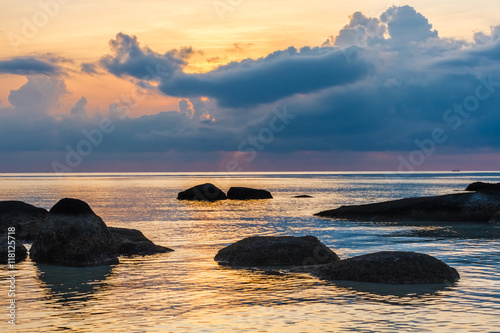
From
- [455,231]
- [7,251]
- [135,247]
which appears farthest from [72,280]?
[455,231]

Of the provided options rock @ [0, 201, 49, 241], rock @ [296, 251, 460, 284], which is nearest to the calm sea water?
rock @ [296, 251, 460, 284]

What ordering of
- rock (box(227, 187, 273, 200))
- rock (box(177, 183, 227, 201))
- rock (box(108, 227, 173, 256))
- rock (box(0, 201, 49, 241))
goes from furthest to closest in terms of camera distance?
rock (box(227, 187, 273, 200)) < rock (box(177, 183, 227, 201)) < rock (box(0, 201, 49, 241)) < rock (box(108, 227, 173, 256))

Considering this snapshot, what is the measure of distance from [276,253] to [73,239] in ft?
28.7

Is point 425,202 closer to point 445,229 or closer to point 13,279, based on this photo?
point 445,229

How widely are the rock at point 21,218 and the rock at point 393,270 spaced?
21315 millimetres

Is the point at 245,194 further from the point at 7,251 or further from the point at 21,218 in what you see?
the point at 7,251

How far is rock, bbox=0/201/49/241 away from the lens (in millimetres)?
34000

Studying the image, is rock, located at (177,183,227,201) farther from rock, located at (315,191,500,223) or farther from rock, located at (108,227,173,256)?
rock, located at (108,227,173,256)

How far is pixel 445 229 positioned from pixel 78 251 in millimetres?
26167

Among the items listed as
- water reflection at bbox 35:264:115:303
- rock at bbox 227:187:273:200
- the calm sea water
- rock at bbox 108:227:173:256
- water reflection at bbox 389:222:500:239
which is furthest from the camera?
rock at bbox 227:187:273:200

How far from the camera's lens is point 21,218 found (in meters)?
38.9

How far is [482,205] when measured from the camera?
46.1 m

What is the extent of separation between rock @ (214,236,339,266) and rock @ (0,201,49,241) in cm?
1545

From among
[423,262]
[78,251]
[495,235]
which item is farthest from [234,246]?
[495,235]
